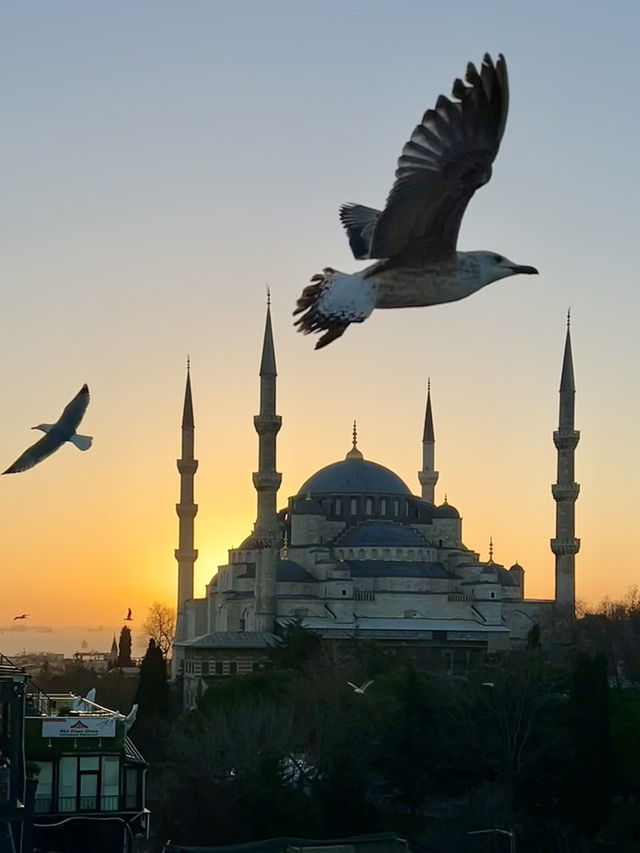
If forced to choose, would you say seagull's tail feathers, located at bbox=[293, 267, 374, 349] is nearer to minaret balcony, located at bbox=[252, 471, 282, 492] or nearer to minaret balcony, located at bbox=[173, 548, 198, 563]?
minaret balcony, located at bbox=[252, 471, 282, 492]

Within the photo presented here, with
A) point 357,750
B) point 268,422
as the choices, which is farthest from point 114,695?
point 357,750

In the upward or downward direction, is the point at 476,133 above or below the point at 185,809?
above

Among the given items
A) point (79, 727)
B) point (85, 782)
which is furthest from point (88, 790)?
point (79, 727)

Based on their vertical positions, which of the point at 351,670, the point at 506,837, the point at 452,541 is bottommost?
the point at 506,837

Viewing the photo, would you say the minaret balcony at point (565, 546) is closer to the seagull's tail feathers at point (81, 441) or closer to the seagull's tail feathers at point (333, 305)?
the seagull's tail feathers at point (81, 441)

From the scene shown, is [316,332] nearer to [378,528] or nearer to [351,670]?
[351,670]

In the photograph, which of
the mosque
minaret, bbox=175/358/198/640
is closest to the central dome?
the mosque
